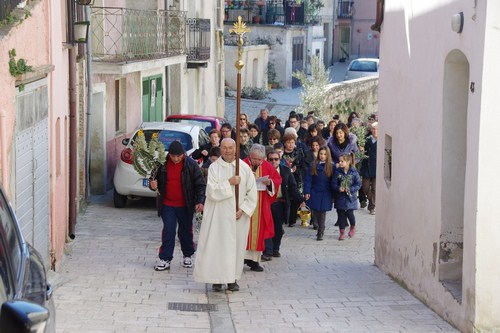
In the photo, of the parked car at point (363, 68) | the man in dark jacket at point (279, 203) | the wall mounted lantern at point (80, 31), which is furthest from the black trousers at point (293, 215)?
the parked car at point (363, 68)

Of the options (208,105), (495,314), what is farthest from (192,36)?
(495,314)

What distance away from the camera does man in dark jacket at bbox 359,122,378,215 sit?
20078mm

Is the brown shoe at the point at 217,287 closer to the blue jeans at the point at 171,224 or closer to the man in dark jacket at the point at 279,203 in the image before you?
→ the blue jeans at the point at 171,224

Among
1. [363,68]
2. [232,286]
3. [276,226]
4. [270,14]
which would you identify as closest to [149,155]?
[276,226]

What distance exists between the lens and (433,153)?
1173cm

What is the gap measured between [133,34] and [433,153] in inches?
505

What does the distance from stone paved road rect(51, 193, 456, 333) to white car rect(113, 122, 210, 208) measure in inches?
75.5

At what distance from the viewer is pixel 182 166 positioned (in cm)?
1366

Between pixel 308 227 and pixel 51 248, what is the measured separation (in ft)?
22.6

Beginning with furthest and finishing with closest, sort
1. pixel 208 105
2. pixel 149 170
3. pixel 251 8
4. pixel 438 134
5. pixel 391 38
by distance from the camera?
pixel 251 8 → pixel 208 105 → pixel 149 170 → pixel 391 38 → pixel 438 134

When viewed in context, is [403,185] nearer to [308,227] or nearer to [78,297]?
[78,297]

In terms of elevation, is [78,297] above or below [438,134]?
below

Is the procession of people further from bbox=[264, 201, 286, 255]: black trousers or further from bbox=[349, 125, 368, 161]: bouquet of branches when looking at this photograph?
bbox=[349, 125, 368, 161]: bouquet of branches

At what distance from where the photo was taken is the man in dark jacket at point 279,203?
1538 cm
